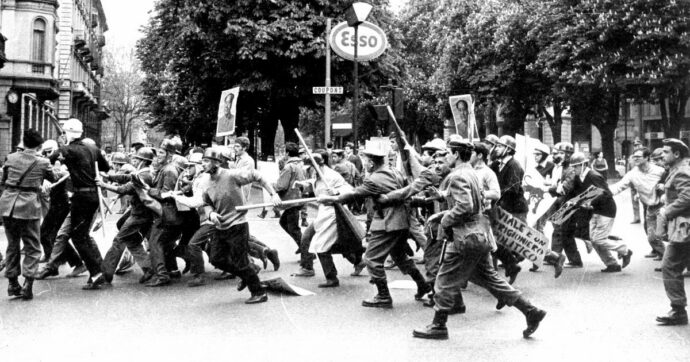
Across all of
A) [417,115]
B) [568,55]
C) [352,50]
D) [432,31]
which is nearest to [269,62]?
[352,50]

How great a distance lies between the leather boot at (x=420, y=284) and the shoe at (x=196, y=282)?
269 cm

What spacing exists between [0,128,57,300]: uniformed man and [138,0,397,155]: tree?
1932 cm

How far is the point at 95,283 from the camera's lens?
9.38m

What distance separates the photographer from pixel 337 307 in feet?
27.0

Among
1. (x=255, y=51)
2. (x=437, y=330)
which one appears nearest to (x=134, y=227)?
(x=437, y=330)

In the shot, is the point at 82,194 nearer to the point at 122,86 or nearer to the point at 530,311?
the point at 530,311

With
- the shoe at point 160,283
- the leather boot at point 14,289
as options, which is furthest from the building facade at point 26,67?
the leather boot at point 14,289

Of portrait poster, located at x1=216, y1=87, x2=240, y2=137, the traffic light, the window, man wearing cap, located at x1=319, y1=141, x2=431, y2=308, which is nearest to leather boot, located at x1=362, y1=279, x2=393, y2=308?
man wearing cap, located at x1=319, y1=141, x2=431, y2=308

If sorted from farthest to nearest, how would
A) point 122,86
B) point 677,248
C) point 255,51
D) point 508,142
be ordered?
point 122,86 < point 255,51 < point 508,142 < point 677,248

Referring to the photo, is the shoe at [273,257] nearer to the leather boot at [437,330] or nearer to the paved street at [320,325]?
the paved street at [320,325]

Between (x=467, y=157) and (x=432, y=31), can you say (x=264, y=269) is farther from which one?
(x=432, y=31)

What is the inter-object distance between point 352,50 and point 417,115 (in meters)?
39.4

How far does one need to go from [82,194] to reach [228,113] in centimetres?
549

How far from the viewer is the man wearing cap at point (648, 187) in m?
11.6
